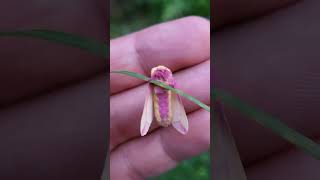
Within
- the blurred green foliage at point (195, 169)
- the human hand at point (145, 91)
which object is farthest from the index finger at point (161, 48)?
the blurred green foliage at point (195, 169)

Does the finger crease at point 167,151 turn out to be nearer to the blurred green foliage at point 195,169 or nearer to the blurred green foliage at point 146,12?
the blurred green foliage at point 195,169

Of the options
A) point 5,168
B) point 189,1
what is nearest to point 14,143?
point 5,168

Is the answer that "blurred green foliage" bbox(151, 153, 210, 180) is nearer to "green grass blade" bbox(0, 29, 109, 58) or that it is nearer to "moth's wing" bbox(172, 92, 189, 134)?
"moth's wing" bbox(172, 92, 189, 134)

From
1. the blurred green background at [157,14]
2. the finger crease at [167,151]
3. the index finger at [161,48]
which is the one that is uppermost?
the blurred green background at [157,14]

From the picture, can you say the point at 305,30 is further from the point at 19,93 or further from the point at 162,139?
the point at 19,93

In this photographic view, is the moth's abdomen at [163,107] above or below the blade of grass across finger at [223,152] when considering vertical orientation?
above
